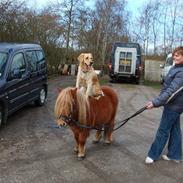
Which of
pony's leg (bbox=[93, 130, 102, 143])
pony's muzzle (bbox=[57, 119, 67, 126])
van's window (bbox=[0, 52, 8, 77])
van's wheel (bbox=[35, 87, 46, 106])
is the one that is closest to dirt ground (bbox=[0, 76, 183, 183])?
pony's leg (bbox=[93, 130, 102, 143])

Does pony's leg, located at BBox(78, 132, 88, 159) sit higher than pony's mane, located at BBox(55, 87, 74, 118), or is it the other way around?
pony's mane, located at BBox(55, 87, 74, 118)

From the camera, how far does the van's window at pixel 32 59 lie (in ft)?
33.9

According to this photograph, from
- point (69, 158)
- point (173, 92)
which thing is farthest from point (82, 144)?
point (173, 92)

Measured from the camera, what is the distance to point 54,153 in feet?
22.0

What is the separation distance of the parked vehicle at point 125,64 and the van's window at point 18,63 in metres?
15.3

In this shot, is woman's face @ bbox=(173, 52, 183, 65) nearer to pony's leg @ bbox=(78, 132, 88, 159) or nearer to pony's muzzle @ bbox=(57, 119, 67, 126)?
pony's leg @ bbox=(78, 132, 88, 159)

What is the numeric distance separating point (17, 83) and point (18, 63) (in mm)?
651

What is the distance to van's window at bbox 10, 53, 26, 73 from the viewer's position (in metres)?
9.11

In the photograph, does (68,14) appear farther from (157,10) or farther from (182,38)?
(157,10)

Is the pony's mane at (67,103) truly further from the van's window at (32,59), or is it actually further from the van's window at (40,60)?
the van's window at (40,60)

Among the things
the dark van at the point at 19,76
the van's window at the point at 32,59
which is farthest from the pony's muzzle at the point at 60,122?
the van's window at the point at 32,59

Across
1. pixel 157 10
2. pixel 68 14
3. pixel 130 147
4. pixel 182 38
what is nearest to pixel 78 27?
pixel 68 14

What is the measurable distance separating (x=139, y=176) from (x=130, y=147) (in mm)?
1591

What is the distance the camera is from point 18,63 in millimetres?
9453
